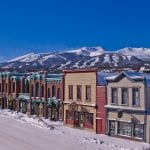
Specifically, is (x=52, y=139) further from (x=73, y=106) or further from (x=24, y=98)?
(x=24, y=98)

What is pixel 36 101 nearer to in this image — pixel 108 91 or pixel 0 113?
pixel 0 113

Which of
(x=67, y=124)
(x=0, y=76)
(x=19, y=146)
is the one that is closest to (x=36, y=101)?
(x=67, y=124)

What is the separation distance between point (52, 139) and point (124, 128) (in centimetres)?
763

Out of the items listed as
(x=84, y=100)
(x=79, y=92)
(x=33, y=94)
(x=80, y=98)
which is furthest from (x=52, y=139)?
(x=33, y=94)

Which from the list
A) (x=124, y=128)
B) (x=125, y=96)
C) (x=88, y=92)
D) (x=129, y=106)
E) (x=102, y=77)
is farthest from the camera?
(x=88, y=92)

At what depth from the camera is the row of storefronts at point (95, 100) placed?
140ft

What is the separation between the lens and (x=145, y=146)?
1555 inches

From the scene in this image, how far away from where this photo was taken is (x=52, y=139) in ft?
144

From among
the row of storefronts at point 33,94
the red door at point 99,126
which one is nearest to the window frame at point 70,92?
the row of storefronts at point 33,94

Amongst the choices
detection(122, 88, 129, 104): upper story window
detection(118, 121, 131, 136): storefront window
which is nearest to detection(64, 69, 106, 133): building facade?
detection(118, 121, 131, 136): storefront window

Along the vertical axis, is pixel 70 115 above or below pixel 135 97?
below

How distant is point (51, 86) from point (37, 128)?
10.5 m

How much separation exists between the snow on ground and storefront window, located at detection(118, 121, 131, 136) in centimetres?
115

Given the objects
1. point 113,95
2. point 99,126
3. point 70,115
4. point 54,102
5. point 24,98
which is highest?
point 113,95
